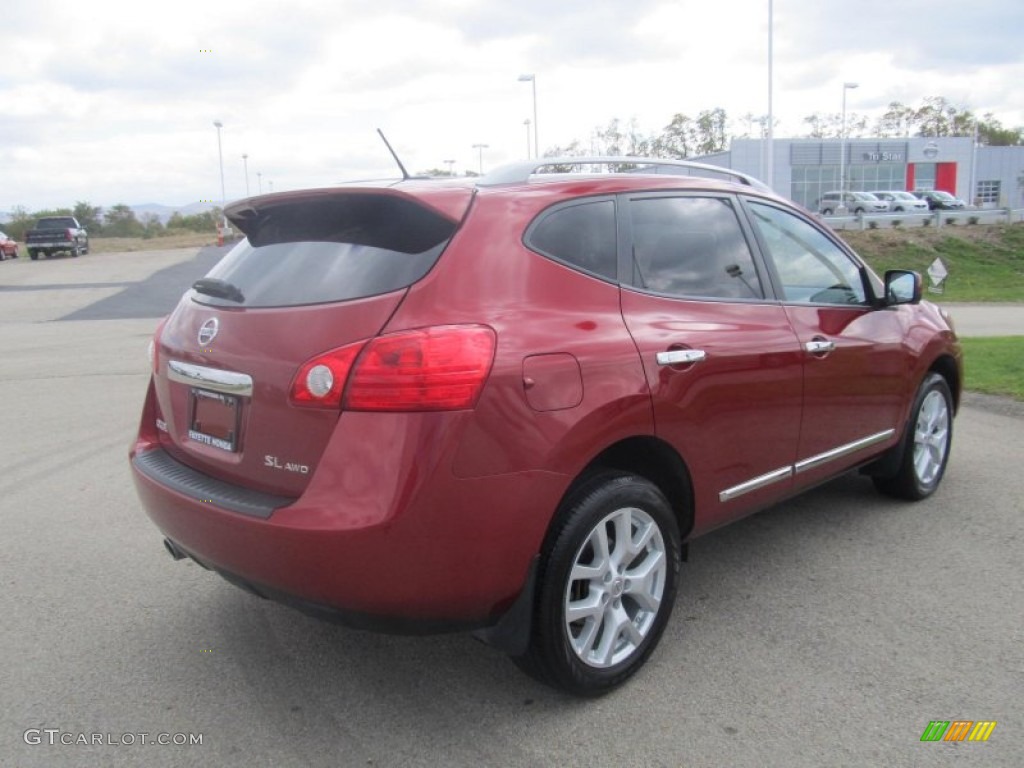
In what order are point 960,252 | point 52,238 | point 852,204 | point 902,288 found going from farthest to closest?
point 852,204 → point 52,238 → point 960,252 → point 902,288

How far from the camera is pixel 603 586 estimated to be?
9.64 feet

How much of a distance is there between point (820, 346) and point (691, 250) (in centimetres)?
86

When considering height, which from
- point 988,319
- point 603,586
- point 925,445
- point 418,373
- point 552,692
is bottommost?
point 988,319

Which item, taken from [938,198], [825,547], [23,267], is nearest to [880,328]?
[825,547]

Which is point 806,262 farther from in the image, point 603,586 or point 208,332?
point 208,332

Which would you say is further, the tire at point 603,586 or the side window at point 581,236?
the side window at point 581,236

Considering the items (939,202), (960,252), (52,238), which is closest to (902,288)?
(960,252)

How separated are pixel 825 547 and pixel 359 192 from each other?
2.96 meters

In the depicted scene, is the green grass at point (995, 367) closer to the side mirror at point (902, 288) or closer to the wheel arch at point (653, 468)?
the side mirror at point (902, 288)

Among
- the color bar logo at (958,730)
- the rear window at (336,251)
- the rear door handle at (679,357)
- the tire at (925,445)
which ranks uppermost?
the rear window at (336,251)

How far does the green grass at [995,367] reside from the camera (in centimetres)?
798

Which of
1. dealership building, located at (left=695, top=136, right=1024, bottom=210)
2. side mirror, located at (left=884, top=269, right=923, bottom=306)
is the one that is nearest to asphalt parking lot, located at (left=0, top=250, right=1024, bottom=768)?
side mirror, located at (left=884, top=269, right=923, bottom=306)

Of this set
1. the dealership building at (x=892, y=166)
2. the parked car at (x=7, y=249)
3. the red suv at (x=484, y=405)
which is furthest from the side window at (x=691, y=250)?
the dealership building at (x=892, y=166)

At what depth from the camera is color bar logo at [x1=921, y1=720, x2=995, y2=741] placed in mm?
2699
